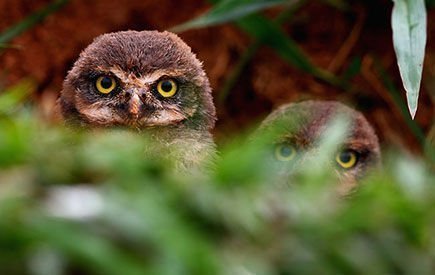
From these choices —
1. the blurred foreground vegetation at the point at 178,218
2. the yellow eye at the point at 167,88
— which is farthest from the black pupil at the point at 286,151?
the blurred foreground vegetation at the point at 178,218

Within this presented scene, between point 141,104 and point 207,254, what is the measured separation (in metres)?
2.84

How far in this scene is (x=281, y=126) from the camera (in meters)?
1.68

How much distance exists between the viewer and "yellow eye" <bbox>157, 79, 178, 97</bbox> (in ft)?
14.0

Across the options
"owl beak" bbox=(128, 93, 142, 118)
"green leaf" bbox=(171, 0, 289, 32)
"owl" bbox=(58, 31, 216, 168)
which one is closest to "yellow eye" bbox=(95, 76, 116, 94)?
"owl" bbox=(58, 31, 216, 168)

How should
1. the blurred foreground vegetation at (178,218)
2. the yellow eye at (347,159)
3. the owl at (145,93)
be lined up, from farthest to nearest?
the yellow eye at (347,159), the owl at (145,93), the blurred foreground vegetation at (178,218)

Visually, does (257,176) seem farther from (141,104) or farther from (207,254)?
(141,104)

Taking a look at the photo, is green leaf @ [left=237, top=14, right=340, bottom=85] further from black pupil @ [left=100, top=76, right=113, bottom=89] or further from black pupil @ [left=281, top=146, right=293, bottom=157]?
black pupil @ [left=100, top=76, right=113, bottom=89]

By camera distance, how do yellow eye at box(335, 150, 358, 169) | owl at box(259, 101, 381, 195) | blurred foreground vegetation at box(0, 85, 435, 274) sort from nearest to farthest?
blurred foreground vegetation at box(0, 85, 435, 274), owl at box(259, 101, 381, 195), yellow eye at box(335, 150, 358, 169)

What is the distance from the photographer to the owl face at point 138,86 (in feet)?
13.6

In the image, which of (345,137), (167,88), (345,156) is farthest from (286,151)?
(167,88)

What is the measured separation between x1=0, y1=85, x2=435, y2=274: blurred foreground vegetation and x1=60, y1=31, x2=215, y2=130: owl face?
2.59 m

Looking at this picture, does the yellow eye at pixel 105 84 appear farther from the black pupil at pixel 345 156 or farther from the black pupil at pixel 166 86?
the black pupil at pixel 345 156

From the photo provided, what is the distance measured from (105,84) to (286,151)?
0.90 m

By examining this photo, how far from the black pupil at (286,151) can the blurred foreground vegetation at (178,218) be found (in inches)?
108
